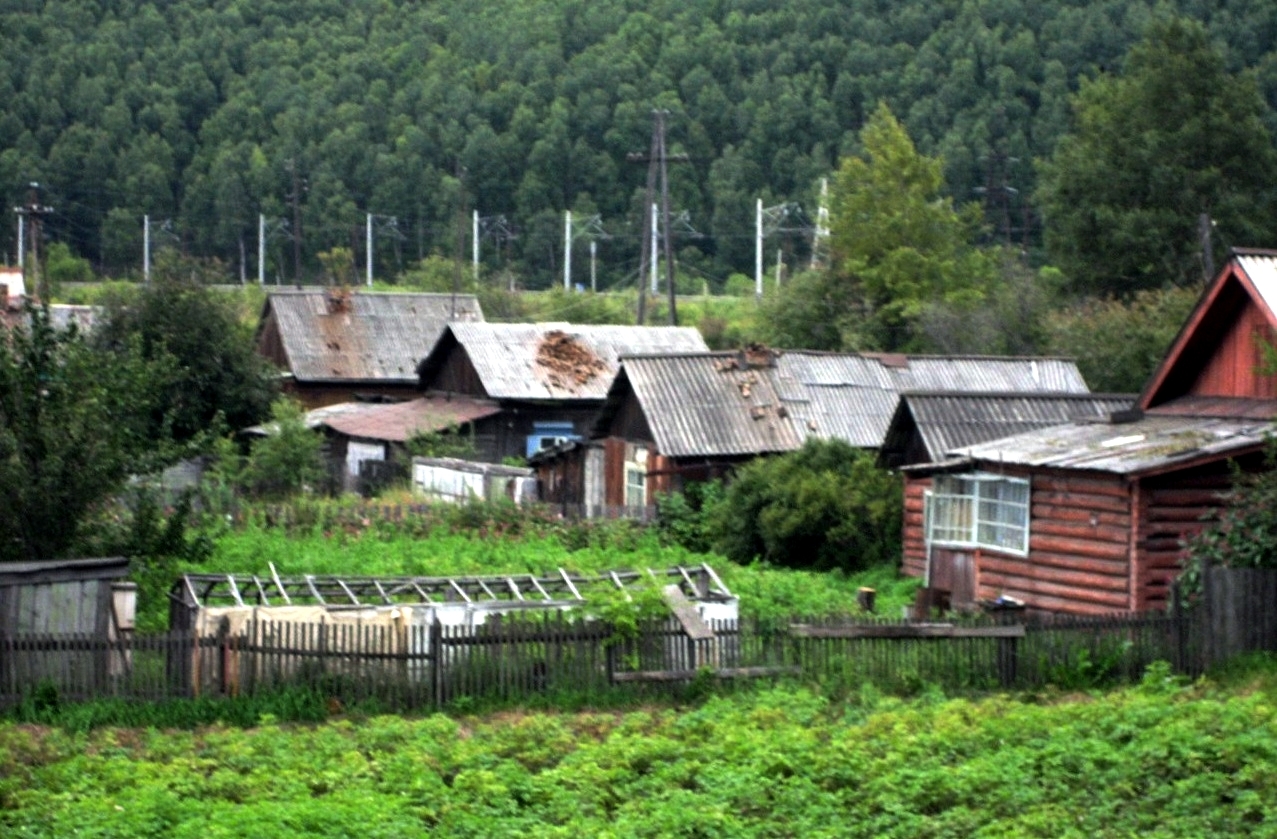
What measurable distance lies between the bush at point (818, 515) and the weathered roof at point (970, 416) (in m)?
1.03

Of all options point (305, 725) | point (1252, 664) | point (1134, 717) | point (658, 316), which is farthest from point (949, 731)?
point (658, 316)

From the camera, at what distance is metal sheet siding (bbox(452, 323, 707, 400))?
45.6m

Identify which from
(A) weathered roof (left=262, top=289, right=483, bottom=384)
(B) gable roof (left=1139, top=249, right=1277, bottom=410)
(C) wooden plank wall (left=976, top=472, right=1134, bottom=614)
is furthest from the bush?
(A) weathered roof (left=262, top=289, right=483, bottom=384)

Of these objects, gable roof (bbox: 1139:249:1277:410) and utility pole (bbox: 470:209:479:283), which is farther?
utility pole (bbox: 470:209:479:283)

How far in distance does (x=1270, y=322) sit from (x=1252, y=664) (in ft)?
18.4

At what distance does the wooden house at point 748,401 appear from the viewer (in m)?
35.9

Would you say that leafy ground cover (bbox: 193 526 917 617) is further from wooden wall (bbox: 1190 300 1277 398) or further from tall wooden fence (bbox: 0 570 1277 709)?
wooden wall (bbox: 1190 300 1277 398)

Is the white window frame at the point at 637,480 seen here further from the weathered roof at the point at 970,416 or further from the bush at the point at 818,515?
the weathered roof at the point at 970,416

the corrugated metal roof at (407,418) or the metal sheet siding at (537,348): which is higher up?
the metal sheet siding at (537,348)

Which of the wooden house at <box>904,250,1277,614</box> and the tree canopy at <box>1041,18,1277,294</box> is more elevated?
the tree canopy at <box>1041,18,1277,294</box>

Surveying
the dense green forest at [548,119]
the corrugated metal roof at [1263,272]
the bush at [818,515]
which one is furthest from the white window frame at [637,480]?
the dense green forest at [548,119]

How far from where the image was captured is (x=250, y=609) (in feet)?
64.6

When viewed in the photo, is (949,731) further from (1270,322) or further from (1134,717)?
(1270,322)

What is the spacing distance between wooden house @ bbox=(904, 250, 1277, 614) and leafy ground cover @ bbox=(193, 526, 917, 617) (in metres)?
1.64
